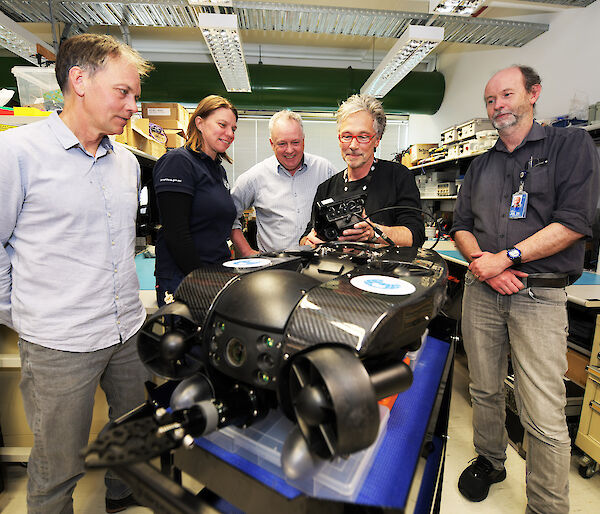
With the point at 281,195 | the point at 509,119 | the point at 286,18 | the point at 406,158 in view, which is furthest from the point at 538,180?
the point at 406,158

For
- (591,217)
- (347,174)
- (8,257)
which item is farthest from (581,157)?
(8,257)

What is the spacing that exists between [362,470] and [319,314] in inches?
9.4

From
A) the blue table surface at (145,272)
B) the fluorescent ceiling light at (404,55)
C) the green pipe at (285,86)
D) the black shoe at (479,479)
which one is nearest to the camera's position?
the black shoe at (479,479)

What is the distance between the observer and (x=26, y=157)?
0.91m

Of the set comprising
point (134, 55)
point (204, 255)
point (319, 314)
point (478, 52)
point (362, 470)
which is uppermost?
point (478, 52)

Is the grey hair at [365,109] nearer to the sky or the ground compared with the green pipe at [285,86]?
nearer to the ground

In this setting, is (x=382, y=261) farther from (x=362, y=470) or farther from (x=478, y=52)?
(x=478, y=52)

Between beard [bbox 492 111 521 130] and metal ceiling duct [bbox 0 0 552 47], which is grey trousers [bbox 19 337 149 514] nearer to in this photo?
beard [bbox 492 111 521 130]

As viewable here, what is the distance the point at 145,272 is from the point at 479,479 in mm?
2054

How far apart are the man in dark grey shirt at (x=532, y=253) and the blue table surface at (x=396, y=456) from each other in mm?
663

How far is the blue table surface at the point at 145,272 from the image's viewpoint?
1896 millimetres

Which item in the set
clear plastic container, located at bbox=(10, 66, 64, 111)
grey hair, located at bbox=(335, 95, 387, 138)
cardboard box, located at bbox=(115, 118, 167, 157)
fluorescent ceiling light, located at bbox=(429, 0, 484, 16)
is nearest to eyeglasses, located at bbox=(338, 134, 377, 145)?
grey hair, located at bbox=(335, 95, 387, 138)

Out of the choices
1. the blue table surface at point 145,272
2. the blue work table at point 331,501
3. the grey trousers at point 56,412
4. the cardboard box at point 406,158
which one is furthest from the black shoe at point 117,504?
the cardboard box at point 406,158

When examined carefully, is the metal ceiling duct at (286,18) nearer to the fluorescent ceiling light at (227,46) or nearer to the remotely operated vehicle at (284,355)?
the fluorescent ceiling light at (227,46)
